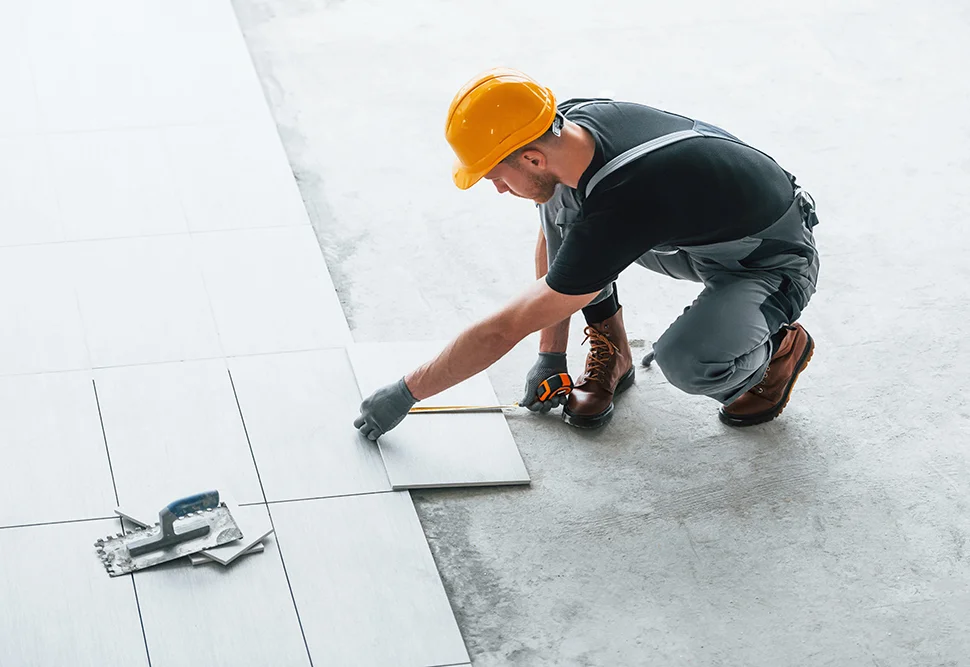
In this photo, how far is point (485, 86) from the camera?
2.21 metres

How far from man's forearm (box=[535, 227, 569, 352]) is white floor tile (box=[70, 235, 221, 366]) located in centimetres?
78

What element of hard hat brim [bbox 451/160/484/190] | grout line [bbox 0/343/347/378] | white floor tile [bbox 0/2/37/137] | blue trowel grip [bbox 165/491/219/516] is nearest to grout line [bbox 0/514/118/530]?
blue trowel grip [bbox 165/491/219/516]

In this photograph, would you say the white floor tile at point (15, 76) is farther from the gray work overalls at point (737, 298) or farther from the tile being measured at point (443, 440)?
the gray work overalls at point (737, 298)

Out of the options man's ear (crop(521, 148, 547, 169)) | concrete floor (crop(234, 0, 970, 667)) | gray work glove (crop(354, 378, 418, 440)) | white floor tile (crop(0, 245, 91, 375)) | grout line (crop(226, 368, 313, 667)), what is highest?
man's ear (crop(521, 148, 547, 169))

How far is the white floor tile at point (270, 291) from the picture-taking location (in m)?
2.92

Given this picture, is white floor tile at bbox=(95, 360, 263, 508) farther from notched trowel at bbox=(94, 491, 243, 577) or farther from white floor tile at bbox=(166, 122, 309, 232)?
white floor tile at bbox=(166, 122, 309, 232)

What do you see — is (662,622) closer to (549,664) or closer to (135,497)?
(549,664)

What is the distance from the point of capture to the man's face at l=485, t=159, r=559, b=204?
7.41 ft

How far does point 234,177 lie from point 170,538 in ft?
4.73

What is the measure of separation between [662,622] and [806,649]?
0.28 meters

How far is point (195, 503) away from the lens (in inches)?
90.8

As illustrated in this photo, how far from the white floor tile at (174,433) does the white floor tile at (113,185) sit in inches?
23.4

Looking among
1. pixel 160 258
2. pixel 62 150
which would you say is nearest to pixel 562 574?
pixel 160 258

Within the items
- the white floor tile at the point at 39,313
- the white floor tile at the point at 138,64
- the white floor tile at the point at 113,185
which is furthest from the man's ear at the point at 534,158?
the white floor tile at the point at 138,64
